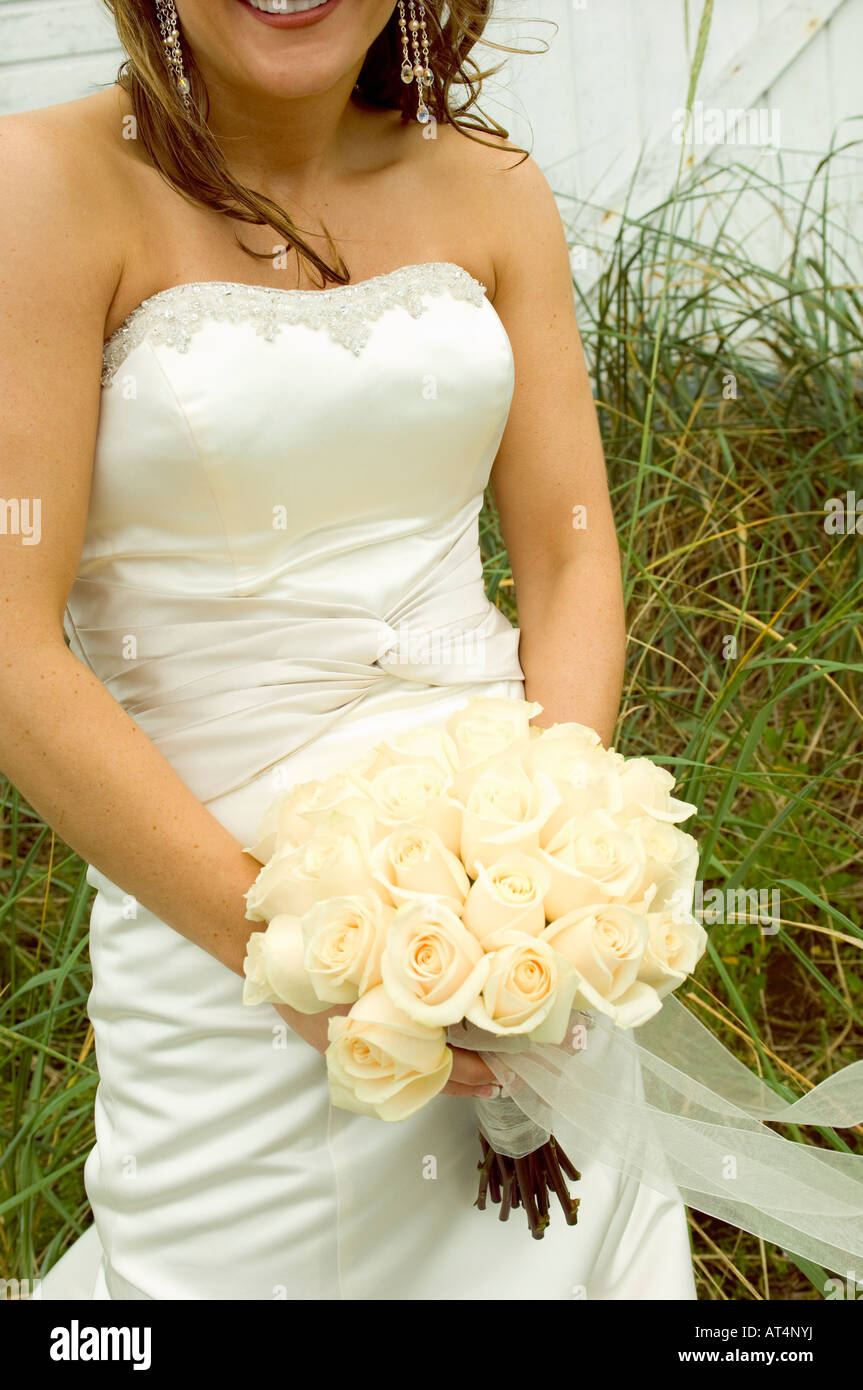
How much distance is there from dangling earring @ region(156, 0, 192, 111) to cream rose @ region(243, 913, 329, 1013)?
93 centimetres

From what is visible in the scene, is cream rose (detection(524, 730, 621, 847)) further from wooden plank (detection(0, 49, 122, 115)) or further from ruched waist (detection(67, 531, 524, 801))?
wooden plank (detection(0, 49, 122, 115))

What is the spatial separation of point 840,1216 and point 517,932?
1.62 feet

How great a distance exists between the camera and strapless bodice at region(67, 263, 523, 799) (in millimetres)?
1341

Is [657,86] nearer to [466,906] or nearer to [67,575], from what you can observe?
[67,575]

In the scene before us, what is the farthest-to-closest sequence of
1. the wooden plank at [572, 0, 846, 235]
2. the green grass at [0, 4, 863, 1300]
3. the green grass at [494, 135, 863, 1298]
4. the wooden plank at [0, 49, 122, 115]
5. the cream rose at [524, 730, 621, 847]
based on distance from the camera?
1. the wooden plank at [0, 49, 122, 115]
2. the wooden plank at [572, 0, 846, 235]
3. the green grass at [494, 135, 863, 1298]
4. the green grass at [0, 4, 863, 1300]
5. the cream rose at [524, 730, 621, 847]

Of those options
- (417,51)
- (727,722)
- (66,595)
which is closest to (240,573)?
(66,595)

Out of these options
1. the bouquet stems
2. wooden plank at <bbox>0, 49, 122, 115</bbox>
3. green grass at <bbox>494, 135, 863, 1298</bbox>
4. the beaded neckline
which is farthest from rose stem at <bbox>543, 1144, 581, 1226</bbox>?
wooden plank at <bbox>0, 49, 122, 115</bbox>

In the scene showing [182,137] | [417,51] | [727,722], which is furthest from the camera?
[727,722]

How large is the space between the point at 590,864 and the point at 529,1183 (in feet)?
1.66

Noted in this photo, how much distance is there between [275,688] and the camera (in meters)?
1.46

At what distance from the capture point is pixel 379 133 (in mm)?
1665

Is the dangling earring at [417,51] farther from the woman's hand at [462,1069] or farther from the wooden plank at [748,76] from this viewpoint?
the wooden plank at [748,76]

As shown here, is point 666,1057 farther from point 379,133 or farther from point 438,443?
point 379,133

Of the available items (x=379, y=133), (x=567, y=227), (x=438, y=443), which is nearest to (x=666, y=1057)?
(x=438, y=443)
